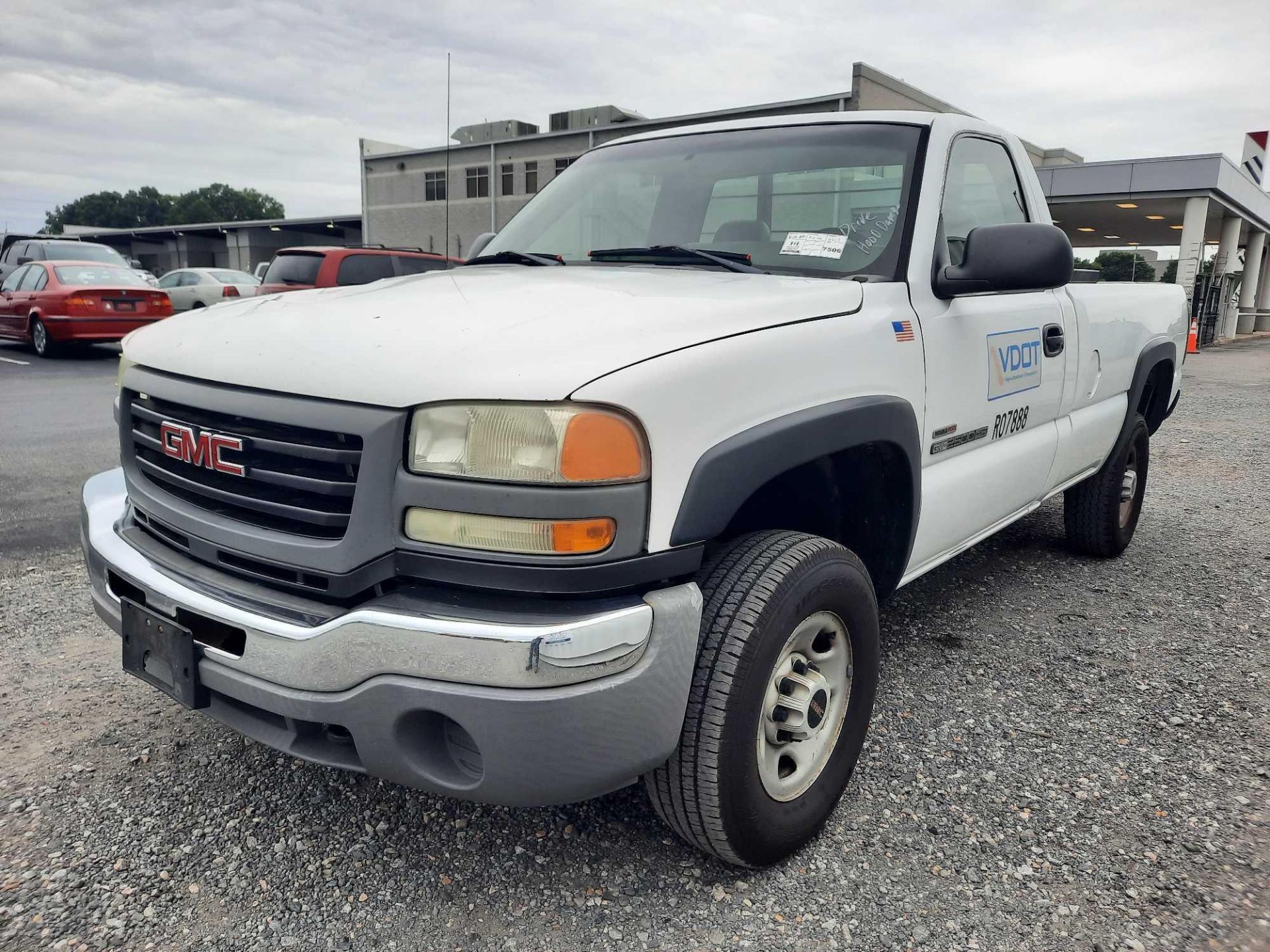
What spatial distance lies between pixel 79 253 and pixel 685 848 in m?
16.3

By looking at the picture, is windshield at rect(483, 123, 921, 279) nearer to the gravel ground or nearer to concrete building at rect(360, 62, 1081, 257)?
the gravel ground

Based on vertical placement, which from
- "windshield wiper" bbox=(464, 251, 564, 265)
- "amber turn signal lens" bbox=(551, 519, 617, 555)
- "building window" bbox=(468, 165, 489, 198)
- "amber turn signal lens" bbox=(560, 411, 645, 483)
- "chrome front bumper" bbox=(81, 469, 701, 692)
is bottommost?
"chrome front bumper" bbox=(81, 469, 701, 692)

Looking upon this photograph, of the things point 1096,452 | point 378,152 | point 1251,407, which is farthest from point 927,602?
point 378,152

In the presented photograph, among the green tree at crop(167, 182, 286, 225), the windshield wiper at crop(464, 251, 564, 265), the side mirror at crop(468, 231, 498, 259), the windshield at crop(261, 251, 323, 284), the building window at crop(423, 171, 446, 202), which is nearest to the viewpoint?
the windshield wiper at crop(464, 251, 564, 265)

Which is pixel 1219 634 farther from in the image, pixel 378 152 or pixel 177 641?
pixel 378 152

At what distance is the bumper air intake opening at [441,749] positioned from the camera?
1.81m

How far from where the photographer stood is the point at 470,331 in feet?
6.37

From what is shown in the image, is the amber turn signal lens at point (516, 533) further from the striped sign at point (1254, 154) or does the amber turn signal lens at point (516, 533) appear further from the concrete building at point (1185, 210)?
the striped sign at point (1254, 154)

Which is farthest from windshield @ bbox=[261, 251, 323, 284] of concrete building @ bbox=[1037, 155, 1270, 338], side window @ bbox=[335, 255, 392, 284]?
concrete building @ bbox=[1037, 155, 1270, 338]

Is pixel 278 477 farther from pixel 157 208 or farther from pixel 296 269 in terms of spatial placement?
pixel 157 208

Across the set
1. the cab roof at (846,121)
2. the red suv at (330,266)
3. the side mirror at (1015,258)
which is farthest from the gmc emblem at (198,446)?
the red suv at (330,266)

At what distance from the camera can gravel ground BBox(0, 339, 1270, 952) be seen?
2.05m

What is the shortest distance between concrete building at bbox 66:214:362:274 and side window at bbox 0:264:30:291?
35245mm

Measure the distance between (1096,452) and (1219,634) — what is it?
2.98 feet
